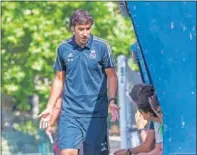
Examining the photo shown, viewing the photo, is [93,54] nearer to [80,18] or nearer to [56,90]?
[80,18]

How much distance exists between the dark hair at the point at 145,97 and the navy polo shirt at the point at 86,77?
119 centimetres

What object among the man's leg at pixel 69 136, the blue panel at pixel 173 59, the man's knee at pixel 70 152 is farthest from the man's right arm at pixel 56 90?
the blue panel at pixel 173 59

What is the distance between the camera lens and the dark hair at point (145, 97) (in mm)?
4793

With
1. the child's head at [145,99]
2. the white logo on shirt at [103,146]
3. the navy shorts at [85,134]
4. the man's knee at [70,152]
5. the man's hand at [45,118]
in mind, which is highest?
the child's head at [145,99]

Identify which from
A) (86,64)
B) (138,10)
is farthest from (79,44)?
(138,10)

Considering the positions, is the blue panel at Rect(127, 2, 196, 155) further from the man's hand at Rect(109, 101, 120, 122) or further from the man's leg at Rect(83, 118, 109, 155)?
the man's leg at Rect(83, 118, 109, 155)

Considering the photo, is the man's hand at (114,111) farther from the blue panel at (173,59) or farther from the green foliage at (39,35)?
the green foliage at (39,35)

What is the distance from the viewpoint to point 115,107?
591cm

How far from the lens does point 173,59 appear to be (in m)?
3.65

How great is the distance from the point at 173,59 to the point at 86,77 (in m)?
2.42

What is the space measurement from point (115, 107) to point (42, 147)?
6404 millimetres

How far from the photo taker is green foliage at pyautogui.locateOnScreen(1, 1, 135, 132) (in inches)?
556

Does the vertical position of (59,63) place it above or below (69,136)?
above

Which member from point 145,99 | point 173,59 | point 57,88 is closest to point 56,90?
point 57,88
